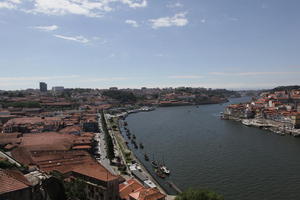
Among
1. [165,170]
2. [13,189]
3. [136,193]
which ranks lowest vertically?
[165,170]

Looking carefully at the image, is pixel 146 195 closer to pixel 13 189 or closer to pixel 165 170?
pixel 165 170

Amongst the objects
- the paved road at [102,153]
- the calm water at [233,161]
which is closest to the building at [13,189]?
the calm water at [233,161]

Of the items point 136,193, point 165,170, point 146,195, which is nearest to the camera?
point 146,195

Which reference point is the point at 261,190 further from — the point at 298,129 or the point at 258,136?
the point at 298,129

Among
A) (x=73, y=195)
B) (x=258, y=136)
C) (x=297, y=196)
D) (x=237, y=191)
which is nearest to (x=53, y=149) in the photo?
(x=73, y=195)

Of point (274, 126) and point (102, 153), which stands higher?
point (274, 126)

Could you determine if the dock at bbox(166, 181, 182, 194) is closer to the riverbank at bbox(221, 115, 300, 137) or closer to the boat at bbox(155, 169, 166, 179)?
the boat at bbox(155, 169, 166, 179)

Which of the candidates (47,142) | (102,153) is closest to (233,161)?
(102,153)

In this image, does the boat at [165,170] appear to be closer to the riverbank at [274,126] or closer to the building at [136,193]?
the building at [136,193]
